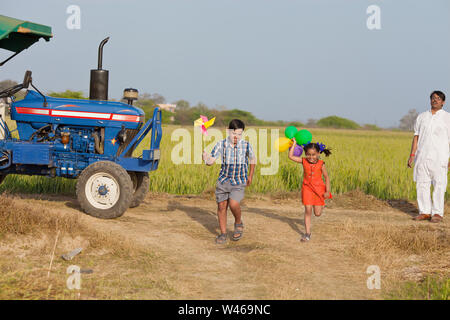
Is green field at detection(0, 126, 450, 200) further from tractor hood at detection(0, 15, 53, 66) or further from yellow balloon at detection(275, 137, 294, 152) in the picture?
yellow balloon at detection(275, 137, 294, 152)

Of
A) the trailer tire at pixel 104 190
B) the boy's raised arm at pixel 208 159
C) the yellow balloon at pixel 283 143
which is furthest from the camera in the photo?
the trailer tire at pixel 104 190

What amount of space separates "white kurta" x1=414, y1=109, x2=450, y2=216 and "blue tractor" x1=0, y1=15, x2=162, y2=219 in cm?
404

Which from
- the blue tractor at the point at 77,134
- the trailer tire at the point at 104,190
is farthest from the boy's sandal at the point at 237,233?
the blue tractor at the point at 77,134

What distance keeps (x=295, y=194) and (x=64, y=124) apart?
4.25 meters

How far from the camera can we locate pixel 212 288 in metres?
4.35

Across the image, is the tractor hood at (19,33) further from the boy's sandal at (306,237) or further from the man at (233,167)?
the boy's sandal at (306,237)

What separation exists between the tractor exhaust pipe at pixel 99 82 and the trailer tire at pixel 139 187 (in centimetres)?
131

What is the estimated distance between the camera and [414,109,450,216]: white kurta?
7.84 meters

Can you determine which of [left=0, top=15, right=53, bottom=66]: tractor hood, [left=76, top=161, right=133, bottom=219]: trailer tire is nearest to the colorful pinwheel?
[left=76, top=161, right=133, bottom=219]: trailer tire

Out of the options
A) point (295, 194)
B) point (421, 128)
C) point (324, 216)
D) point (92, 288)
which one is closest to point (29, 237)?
point (92, 288)

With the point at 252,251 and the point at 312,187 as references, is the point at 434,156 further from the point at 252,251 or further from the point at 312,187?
the point at 252,251

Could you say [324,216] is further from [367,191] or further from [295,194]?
[367,191]

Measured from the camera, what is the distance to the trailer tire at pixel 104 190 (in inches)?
267

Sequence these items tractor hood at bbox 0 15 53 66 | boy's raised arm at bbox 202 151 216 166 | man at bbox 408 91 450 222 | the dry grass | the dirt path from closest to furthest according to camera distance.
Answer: the dry grass → the dirt path → boy's raised arm at bbox 202 151 216 166 → tractor hood at bbox 0 15 53 66 → man at bbox 408 91 450 222
